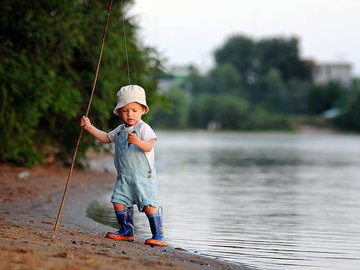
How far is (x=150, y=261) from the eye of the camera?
224 inches

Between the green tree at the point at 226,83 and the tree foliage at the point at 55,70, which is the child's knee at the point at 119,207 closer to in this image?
the tree foliage at the point at 55,70

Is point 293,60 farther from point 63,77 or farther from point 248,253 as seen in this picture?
point 248,253

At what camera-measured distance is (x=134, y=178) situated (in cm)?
675

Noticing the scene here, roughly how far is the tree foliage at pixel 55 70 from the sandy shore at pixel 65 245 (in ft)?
9.28

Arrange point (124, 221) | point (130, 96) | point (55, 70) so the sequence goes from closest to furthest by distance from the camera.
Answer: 1. point (130, 96)
2. point (124, 221)
3. point (55, 70)

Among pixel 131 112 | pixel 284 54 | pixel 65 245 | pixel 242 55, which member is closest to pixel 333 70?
pixel 284 54

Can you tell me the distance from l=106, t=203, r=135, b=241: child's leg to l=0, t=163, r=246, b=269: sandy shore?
0.13 m

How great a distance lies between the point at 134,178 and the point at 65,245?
3.56ft

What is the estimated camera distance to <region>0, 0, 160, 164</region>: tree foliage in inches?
543

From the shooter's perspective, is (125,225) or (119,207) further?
(125,225)

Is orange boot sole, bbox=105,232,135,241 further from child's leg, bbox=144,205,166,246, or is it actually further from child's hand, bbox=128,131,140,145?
child's hand, bbox=128,131,140,145

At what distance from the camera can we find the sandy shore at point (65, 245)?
5152 mm

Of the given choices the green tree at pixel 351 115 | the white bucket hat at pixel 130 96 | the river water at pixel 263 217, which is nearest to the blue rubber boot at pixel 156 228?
the river water at pixel 263 217

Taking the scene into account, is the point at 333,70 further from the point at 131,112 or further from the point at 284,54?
the point at 131,112
